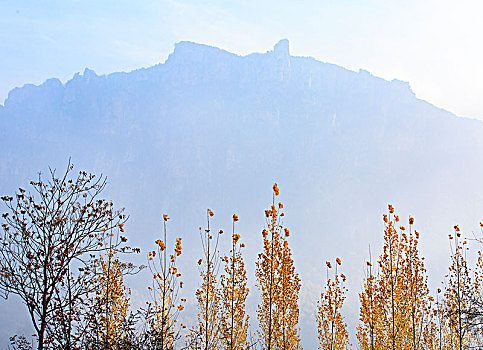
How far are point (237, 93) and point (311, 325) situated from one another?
10534 cm

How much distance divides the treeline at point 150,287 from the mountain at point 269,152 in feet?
383

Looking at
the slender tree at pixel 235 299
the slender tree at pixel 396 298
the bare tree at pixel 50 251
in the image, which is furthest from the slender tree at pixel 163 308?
the slender tree at pixel 396 298

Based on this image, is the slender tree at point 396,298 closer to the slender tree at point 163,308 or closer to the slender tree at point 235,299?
the slender tree at point 235,299

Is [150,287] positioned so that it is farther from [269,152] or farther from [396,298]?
[269,152]

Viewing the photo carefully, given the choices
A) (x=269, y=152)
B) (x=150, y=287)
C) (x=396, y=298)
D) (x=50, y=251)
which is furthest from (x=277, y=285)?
(x=269, y=152)

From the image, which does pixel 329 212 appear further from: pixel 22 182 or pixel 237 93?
pixel 22 182

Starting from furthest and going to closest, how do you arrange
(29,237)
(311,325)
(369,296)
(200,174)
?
(200,174) → (311,325) → (369,296) → (29,237)

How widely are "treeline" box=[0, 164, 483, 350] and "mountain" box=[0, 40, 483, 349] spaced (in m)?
117

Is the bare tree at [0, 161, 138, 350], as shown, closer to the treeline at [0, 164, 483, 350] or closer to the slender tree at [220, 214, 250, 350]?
the treeline at [0, 164, 483, 350]

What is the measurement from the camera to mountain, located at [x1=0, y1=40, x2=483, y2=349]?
154875 millimetres

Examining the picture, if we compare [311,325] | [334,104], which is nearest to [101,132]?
[334,104]

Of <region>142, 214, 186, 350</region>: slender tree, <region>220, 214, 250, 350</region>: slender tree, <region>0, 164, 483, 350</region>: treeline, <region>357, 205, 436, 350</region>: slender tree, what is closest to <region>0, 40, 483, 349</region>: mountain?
<region>357, 205, 436, 350</region>: slender tree

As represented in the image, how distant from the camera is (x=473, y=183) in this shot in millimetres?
155250

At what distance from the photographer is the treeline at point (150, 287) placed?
9336mm
